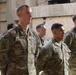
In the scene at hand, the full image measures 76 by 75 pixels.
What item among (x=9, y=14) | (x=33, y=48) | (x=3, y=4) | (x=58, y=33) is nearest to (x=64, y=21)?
(x=58, y=33)

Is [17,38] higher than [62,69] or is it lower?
higher

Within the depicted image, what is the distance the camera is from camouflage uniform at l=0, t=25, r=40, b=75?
12.9ft

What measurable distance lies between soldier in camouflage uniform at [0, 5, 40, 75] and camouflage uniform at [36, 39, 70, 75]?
1.85ft

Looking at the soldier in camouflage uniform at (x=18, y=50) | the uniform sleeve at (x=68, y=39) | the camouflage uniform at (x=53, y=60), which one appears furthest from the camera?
the uniform sleeve at (x=68, y=39)

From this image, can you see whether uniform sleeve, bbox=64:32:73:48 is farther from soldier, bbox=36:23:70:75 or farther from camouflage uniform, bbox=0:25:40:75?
camouflage uniform, bbox=0:25:40:75

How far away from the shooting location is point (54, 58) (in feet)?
14.9

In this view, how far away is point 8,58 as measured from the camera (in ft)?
13.0

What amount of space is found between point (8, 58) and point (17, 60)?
0.10 metres

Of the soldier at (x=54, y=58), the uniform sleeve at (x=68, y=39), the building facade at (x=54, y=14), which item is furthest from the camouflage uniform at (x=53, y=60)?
the building facade at (x=54, y=14)

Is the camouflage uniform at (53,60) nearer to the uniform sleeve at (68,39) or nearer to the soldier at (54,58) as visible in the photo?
the soldier at (54,58)

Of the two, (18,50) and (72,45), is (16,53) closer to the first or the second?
(18,50)

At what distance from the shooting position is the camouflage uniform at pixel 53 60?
4527 millimetres

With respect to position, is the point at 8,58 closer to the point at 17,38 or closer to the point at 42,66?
the point at 17,38

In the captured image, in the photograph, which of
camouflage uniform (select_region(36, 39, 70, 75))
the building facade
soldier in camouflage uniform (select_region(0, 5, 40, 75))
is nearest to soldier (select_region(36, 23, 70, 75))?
camouflage uniform (select_region(36, 39, 70, 75))
